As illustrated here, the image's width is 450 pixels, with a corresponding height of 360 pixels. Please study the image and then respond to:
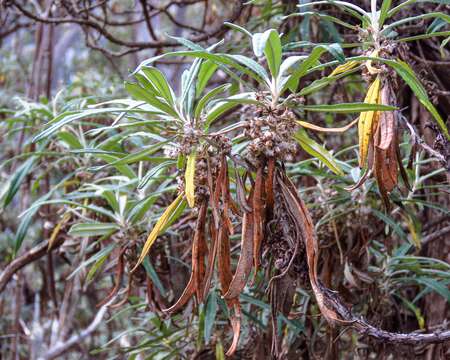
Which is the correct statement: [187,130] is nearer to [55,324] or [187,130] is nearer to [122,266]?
[122,266]

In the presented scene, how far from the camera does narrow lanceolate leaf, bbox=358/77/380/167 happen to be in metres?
0.71

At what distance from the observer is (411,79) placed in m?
0.69

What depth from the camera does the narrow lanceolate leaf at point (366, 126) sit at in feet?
2.34

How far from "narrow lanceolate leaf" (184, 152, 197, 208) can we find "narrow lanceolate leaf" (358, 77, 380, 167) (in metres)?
0.20

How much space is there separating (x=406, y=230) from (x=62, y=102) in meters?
0.93

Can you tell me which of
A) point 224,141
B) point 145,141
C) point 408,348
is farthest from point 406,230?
point 224,141

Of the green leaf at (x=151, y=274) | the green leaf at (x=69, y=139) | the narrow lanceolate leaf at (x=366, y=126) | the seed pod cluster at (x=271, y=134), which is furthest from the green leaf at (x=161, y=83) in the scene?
the green leaf at (x=69, y=139)

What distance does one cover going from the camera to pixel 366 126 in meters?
0.72

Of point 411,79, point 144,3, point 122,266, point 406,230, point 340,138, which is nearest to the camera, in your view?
point 411,79

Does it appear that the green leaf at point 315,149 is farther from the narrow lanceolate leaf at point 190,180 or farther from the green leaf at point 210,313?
the green leaf at point 210,313

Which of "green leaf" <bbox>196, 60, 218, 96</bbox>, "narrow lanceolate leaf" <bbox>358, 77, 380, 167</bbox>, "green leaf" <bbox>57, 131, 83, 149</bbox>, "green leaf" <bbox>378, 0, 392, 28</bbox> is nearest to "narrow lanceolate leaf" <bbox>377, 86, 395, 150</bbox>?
"narrow lanceolate leaf" <bbox>358, 77, 380, 167</bbox>

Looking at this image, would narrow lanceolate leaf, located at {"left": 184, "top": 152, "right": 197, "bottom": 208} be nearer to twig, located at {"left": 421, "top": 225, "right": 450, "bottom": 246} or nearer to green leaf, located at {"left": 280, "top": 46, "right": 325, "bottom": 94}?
green leaf, located at {"left": 280, "top": 46, "right": 325, "bottom": 94}

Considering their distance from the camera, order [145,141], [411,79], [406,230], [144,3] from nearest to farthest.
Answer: [411,79]
[406,230]
[145,141]
[144,3]

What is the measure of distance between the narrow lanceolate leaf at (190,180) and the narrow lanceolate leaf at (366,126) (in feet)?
0.67
